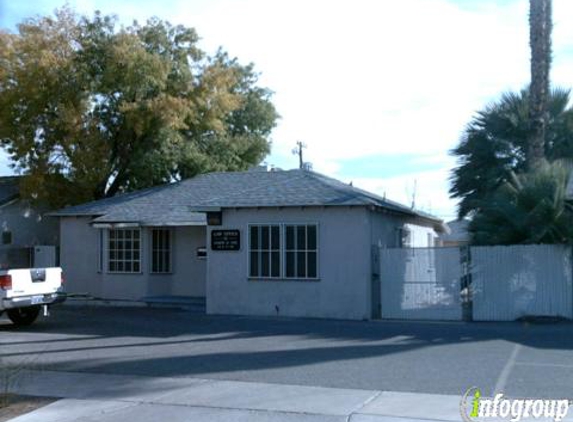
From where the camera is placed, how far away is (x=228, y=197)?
67.6 ft

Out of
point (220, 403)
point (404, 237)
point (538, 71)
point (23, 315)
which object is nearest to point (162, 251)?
point (23, 315)

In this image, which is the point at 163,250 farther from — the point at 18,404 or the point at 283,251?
the point at 18,404

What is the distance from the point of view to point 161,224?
22.8 metres

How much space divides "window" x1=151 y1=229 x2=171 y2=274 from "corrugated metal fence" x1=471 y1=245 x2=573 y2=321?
32.8 ft

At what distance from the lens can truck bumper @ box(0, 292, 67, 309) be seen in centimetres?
1652

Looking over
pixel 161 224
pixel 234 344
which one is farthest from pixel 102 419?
pixel 161 224

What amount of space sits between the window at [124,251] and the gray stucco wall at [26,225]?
6856 millimetres

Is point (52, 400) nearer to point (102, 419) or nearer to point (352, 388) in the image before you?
point (102, 419)

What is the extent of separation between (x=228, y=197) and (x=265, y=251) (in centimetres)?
195

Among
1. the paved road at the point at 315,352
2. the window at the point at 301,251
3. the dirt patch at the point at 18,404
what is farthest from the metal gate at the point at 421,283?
the dirt patch at the point at 18,404

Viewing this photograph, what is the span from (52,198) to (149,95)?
5.40 meters

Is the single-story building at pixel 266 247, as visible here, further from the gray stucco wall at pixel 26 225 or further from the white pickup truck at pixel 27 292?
the gray stucco wall at pixel 26 225

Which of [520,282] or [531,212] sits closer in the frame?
[520,282]

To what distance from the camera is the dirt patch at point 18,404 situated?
925 cm
